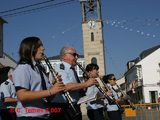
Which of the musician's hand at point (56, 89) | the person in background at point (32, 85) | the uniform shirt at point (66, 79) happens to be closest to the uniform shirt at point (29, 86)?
the person in background at point (32, 85)

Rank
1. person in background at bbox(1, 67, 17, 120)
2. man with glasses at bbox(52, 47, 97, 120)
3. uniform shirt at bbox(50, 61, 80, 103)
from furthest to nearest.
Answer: person in background at bbox(1, 67, 17, 120) < uniform shirt at bbox(50, 61, 80, 103) < man with glasses at bbox(52, 47, 97, 120)

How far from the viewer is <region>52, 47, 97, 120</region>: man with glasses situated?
6.13m

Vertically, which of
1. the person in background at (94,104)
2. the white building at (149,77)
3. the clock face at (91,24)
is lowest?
the person in background at (94,104)

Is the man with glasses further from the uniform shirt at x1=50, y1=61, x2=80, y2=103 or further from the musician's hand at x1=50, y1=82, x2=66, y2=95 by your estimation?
the musician's hand at x1=50, y1=82, x2=66, y2=95

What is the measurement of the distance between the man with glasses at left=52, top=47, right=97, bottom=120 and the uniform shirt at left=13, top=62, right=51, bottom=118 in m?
1.57

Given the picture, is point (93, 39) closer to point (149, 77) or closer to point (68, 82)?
point (149, 77)

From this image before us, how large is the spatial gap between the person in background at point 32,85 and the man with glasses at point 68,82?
1525 mm

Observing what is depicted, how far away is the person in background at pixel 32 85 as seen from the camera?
13.4ft

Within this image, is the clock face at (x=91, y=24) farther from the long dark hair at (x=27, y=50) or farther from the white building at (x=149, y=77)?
the long dark hair at (x=27, y=50)

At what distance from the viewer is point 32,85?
4191 millimetres

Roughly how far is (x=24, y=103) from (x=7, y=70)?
→ 4524mm

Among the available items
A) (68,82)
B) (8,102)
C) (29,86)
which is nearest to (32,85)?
(29,86)

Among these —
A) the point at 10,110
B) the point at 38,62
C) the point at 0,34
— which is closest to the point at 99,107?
the point at 10,110

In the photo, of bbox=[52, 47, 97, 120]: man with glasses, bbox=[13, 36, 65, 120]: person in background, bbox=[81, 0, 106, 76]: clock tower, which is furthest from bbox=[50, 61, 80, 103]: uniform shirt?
bbox=[81, 0, 106, 76]: clock tower
